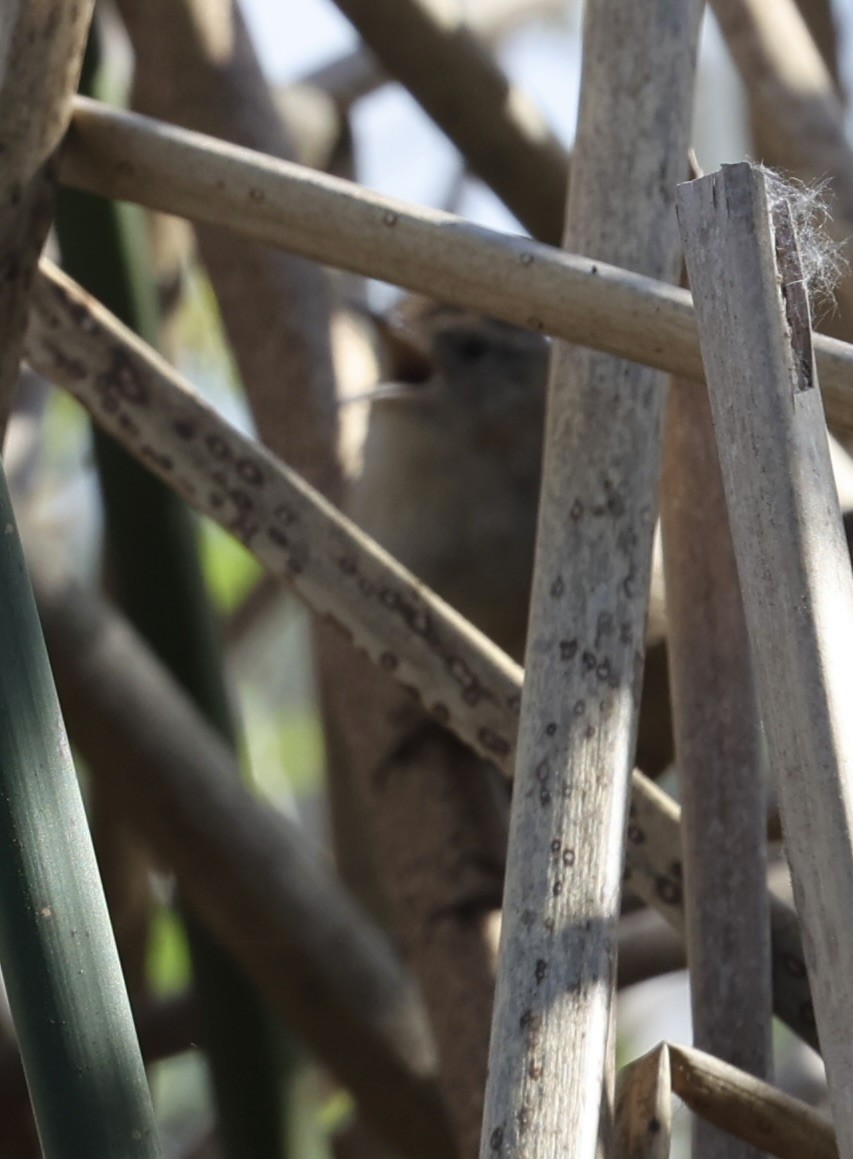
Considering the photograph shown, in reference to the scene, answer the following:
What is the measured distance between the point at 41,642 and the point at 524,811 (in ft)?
0.63

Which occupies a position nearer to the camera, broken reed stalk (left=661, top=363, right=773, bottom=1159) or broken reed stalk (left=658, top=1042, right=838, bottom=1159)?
broken reed stalk (left=658, top=1042, right=838, bottom=1159)

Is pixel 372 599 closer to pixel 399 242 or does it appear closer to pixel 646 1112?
pixel 399 242

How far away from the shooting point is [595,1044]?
0.55 metres

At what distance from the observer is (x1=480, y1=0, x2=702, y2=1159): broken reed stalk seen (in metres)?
0.54

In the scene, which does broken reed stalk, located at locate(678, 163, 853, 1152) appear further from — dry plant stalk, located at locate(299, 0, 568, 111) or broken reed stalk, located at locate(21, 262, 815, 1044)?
dry plant stalk, located at locate(299, 0, 568, 111)

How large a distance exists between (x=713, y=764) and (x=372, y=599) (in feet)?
0.62

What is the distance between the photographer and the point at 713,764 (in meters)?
0.78

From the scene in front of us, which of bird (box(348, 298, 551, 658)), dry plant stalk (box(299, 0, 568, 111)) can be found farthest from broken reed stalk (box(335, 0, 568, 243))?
dry plant stalk (box(299, 0, 568, 111))

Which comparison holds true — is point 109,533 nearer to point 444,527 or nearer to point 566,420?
point 444,527

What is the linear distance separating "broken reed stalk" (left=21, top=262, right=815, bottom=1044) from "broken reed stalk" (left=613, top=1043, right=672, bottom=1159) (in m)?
0.23

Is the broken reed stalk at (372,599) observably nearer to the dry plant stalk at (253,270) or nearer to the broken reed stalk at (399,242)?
the broken reed stalk at (399,242)

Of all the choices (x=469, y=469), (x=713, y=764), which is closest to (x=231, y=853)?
(x=469, y=469)

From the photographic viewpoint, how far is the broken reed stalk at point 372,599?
2.67 ft

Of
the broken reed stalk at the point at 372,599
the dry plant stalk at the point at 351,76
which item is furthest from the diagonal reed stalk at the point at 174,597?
the broken reed stalk at the point at 372,599
